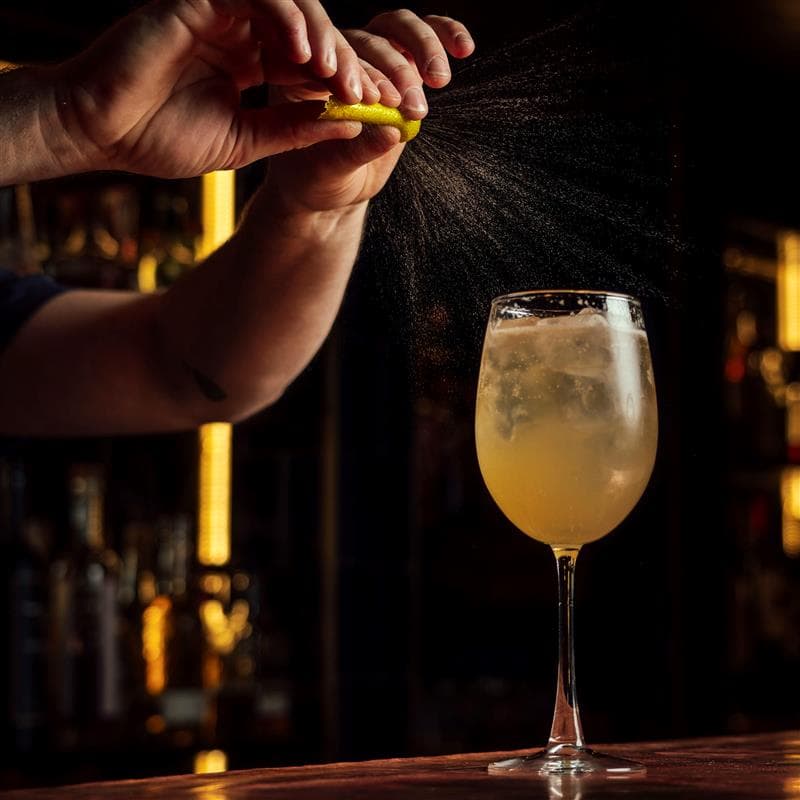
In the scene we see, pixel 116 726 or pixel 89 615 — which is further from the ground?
pixel 89 615

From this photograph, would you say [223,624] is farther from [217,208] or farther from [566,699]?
[566,699]

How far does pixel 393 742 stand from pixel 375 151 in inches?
71.2

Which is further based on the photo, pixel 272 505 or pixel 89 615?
pixel 272 505

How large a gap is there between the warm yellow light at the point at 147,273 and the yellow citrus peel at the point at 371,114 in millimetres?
1487

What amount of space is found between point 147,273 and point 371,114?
155 centimetres

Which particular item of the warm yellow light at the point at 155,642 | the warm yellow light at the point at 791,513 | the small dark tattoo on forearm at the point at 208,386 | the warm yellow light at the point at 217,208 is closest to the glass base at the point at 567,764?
the small dark tattoo on forearm at the point at 208,386

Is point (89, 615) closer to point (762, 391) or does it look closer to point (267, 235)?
point (267, 235)

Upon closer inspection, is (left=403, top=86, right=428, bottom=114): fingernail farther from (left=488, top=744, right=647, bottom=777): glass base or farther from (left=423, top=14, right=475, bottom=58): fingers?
(left=488, top=744, right=647, bottom=777): glass base

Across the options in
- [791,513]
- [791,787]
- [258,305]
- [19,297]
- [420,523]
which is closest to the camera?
[791,787]

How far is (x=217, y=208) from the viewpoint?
266 cm

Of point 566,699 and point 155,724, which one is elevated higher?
point 566,699

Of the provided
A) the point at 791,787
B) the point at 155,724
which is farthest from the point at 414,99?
the point at 155,724

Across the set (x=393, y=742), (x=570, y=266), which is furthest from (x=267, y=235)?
(x=393, y=742)

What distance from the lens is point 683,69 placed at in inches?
128
